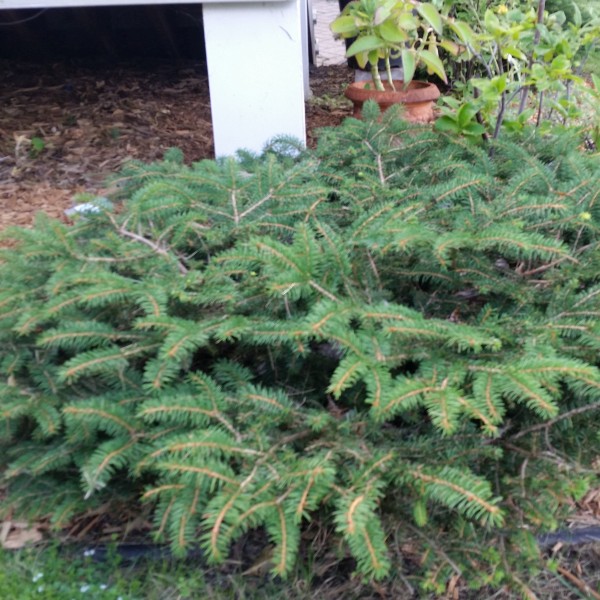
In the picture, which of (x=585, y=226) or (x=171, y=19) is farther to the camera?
(x=171, y=19)

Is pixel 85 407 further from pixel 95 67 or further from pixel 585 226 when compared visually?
pixel 95 67

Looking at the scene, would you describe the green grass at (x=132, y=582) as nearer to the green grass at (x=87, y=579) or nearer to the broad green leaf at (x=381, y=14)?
the green grass at (x=87, y=579)

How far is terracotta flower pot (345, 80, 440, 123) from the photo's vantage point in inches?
149

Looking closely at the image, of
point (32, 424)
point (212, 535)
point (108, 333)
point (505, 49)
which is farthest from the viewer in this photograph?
point (505, 49)

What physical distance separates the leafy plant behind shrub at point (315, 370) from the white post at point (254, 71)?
140 cm

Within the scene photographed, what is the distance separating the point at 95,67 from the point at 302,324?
5389mm

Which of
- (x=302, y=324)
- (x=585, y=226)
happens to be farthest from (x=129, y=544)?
(x=585, y=226)

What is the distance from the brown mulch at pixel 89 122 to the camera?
4.06 meters

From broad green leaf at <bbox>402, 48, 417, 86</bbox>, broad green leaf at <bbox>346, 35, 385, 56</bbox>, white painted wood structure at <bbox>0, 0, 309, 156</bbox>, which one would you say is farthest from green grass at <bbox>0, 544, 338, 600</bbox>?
broad green leaf at <bbox>346, 35, 385, 56</bbox>

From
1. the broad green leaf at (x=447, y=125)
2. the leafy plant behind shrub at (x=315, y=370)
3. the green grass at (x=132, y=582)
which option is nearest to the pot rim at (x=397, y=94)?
the broad green leaf at (x=447, y=125)

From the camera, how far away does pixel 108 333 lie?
1.75 meters

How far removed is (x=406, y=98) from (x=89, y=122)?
2.40m

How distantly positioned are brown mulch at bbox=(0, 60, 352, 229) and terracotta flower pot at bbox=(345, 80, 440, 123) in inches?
13.3

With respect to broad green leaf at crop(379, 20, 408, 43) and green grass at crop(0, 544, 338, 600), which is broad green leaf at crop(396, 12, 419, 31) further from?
green grass at crop(0, 544, 338, 600)
